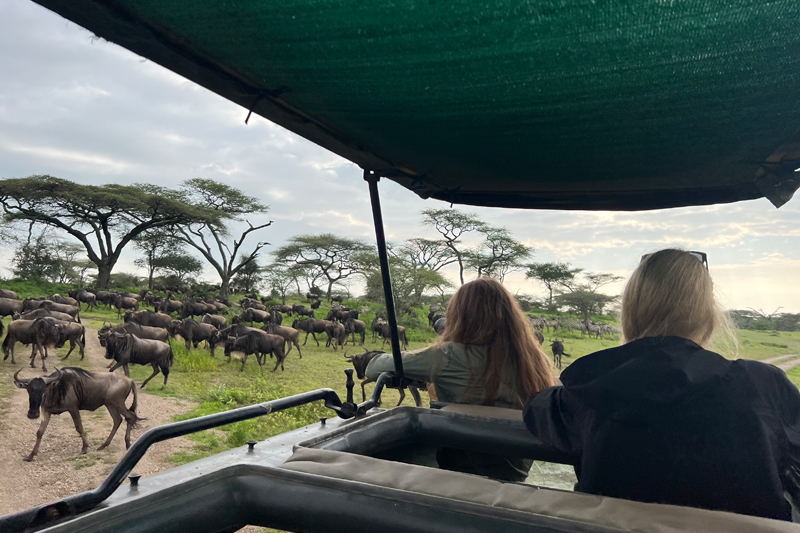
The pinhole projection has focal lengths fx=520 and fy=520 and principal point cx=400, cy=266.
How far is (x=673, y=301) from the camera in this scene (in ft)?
3.74

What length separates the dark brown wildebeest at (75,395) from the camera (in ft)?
17.0

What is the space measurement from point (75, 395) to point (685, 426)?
589 cm

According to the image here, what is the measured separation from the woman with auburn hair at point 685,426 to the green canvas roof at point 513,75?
1.77 ft

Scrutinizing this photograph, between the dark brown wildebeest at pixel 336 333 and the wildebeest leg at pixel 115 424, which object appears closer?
the wildebeest leg at pixel 115 424

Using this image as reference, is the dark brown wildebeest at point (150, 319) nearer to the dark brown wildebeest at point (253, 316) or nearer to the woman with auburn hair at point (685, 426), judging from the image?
the dark brown wildebeest at point (253, 316)

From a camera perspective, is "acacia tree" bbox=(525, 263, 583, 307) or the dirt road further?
"acacia tree" bbox=(525, 263, 583, 307)

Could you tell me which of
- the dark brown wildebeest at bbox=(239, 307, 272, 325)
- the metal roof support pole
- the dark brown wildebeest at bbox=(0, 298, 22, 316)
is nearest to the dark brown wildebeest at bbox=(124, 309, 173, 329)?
the dark brown wildebeest at bbox=(0, 298, 22, 316)

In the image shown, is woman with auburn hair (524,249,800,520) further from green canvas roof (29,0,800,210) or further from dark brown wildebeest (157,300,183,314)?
dark brown wildebeest (157,300,183,314)

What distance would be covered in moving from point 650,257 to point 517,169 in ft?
2.18

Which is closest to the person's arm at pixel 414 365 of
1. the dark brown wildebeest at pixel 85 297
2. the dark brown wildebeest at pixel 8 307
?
the dark brown wildebeest at pixel 8 307

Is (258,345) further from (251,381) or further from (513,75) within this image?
(513,75)

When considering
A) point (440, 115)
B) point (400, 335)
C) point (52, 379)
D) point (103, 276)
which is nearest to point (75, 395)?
point (52, 379)

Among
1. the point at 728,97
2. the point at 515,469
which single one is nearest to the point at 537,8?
the point at 728,97

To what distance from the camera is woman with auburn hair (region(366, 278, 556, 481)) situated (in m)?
1.89
